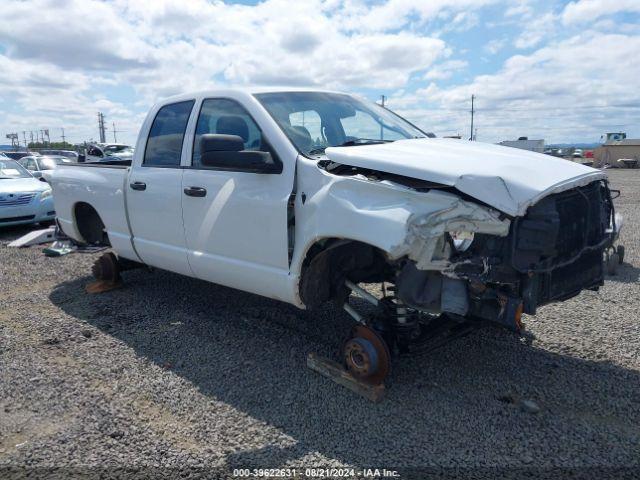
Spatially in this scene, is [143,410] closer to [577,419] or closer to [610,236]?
[577,419]

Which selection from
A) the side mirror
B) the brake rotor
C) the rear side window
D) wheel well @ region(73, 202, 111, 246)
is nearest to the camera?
the brake rotor

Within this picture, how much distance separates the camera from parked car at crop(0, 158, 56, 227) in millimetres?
9930

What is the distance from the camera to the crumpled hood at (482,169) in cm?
297

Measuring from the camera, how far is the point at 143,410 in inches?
136

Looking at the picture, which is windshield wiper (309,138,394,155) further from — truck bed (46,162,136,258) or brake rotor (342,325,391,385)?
truck bed (46,162,136,258)

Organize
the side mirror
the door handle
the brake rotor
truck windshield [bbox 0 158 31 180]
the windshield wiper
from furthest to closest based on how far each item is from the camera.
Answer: truck windshield [bbox 0 158 31 180] < the door handle < the windshield wiper < the side mirror < the brake rotor

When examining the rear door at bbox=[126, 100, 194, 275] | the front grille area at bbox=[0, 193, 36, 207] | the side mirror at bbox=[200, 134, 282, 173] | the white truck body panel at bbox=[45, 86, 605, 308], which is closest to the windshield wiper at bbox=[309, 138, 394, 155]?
the white truck body panel at bbox=[45, 86, 605, 308]

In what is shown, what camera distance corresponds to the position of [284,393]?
3646mm

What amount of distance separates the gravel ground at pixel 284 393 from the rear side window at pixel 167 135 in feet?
4.90

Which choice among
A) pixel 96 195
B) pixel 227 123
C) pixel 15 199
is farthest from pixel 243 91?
pixel 15 199

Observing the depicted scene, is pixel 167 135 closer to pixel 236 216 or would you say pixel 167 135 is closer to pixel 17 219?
pixel 236 216

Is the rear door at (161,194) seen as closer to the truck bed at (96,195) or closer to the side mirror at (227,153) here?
the truck bed at (96,195)

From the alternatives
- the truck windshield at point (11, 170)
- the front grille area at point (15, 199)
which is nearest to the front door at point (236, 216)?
the front grille area at point (15, 199)

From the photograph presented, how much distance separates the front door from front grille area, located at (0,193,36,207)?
700 cm
